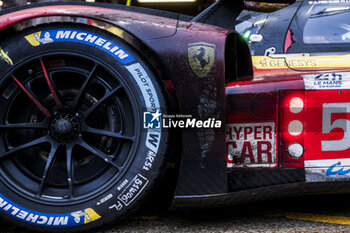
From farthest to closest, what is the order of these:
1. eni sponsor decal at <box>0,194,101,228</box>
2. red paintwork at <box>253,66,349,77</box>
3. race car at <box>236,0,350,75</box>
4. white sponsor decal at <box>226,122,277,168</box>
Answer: race car at <box>236,0,350,75</box>, red paintwork at <box>253,66,349,77</box>, white sponsor decal at <box>226,122,277,168</box>, eni sponsor decal at <box>0,194,101,228</box>

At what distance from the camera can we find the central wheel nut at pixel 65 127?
1.91 m

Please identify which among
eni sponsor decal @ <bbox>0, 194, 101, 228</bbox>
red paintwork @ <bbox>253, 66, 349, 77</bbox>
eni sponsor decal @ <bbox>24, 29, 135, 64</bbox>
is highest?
eni sponsor decal @ <bbox>24, 29, 135, 64</bbox>

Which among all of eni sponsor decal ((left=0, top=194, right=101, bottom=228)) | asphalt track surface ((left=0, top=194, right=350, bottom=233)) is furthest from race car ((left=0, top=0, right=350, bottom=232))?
asphalt track surface ((left=0, top=194, right=350, bottom=233))

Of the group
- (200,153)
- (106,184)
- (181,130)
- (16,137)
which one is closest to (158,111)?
(181,130)

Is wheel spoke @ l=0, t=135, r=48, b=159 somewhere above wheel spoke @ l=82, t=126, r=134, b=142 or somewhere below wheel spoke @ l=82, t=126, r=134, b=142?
below

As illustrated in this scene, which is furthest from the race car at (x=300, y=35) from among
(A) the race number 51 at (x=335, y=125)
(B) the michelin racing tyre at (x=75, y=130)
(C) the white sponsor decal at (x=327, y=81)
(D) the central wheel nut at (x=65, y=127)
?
(D) the central wheel nut at (x=65, y=127)

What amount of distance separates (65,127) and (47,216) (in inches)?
16.0

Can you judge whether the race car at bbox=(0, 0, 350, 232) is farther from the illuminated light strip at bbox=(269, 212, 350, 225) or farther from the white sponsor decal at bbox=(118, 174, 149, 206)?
the illuminated light strip at bbox=(269, 212, 350, 225)

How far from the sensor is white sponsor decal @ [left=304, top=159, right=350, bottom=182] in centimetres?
204

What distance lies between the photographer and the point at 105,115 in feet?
6.73

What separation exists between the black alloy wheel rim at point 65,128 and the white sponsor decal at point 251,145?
46cm

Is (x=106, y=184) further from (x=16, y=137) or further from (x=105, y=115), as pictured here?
(x=16, y=137)

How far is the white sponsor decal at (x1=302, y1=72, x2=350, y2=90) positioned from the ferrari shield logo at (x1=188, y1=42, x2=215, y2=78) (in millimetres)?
507

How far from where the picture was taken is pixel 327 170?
2.06m
